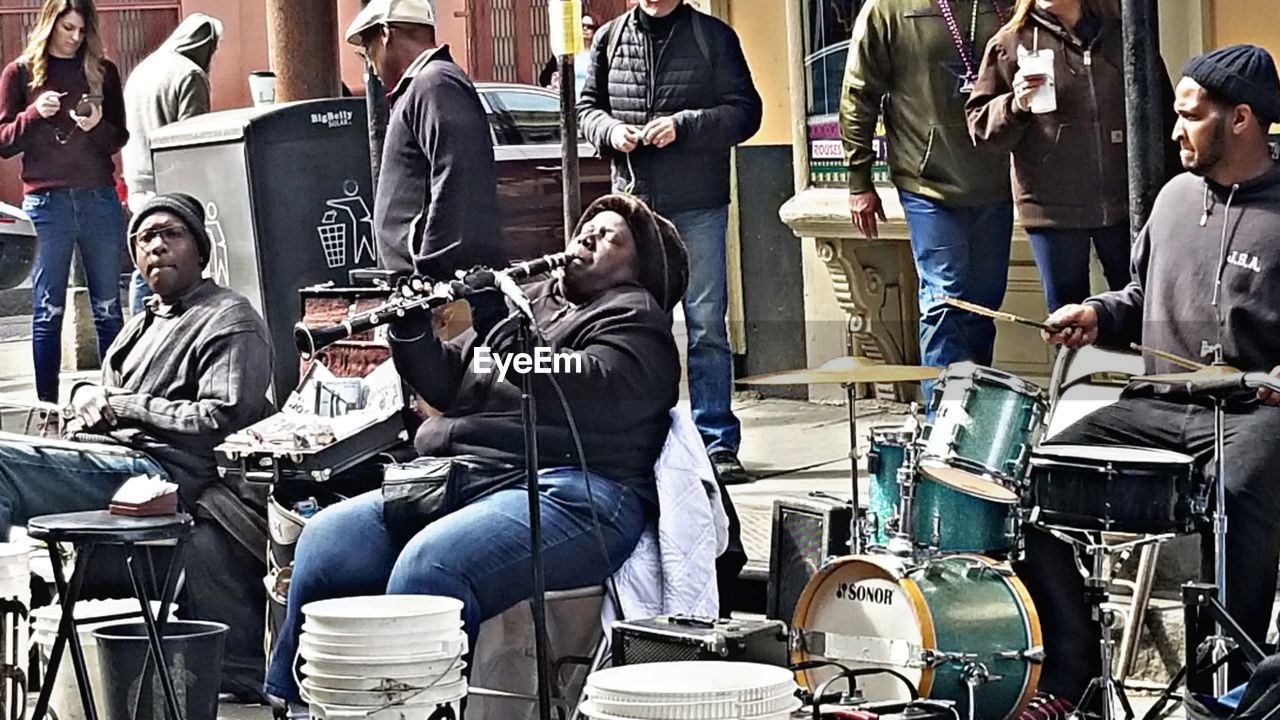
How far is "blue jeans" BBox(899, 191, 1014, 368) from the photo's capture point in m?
5.61

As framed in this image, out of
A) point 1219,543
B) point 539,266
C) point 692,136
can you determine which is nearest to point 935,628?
point 1219,543

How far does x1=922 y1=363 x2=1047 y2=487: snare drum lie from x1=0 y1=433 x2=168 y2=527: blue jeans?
2290 millimetres

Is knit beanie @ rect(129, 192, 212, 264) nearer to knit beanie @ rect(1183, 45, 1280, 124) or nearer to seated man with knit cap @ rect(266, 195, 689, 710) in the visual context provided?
seated man with knit cap @ rect(266, 195, 689, 710)

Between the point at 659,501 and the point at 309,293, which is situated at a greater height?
the point at 309,293

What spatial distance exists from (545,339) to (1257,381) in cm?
157

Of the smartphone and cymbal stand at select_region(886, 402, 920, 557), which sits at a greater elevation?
the smartphone

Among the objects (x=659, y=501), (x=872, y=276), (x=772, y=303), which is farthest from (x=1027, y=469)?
(x=772, y=303)

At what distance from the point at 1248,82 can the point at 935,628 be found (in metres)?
1.29

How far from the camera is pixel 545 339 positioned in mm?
5398

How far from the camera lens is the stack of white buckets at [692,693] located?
4.34 meters

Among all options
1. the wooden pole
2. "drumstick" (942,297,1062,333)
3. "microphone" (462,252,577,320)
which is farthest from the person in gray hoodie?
"drumstick" (942,297,1062,333)

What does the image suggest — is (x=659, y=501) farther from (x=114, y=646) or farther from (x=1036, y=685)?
(x=114, y=646)

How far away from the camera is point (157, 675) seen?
553 centimetres

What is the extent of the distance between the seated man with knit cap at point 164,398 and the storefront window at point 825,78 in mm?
1584
